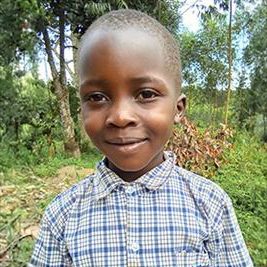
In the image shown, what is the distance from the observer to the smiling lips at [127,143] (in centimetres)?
90

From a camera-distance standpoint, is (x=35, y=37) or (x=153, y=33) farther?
(x=35, y=37)

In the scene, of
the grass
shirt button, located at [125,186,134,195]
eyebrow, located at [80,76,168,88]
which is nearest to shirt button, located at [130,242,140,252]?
shirt button, located at [125,186,134,195]

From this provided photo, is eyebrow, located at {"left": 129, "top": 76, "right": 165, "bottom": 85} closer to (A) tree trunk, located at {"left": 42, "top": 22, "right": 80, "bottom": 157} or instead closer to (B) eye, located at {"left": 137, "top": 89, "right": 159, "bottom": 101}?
(B) eye, located at {"left": 137, "top": 89, "right": 159, "bottom": 101}

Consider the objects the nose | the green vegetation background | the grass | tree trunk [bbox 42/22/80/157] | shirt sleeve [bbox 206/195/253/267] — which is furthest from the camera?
tree trunk [bbox 42/22/80/157]

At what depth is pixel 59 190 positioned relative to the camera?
524 cm

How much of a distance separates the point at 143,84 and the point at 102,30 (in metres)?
0.13

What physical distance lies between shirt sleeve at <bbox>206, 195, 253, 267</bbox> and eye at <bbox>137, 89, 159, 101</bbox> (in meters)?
0.29

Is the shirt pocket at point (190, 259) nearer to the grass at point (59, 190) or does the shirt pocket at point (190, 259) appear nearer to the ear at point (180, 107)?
the ear at point (180, 107)

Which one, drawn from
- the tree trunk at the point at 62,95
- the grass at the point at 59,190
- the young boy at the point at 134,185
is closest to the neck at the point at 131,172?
the young boy at the point at 134,185

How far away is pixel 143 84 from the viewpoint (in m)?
0.89

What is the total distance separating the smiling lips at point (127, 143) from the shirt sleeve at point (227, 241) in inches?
9.4

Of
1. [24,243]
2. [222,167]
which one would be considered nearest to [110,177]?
[24,243]

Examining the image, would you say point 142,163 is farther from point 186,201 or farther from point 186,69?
point 186,69

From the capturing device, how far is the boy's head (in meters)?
0.88
